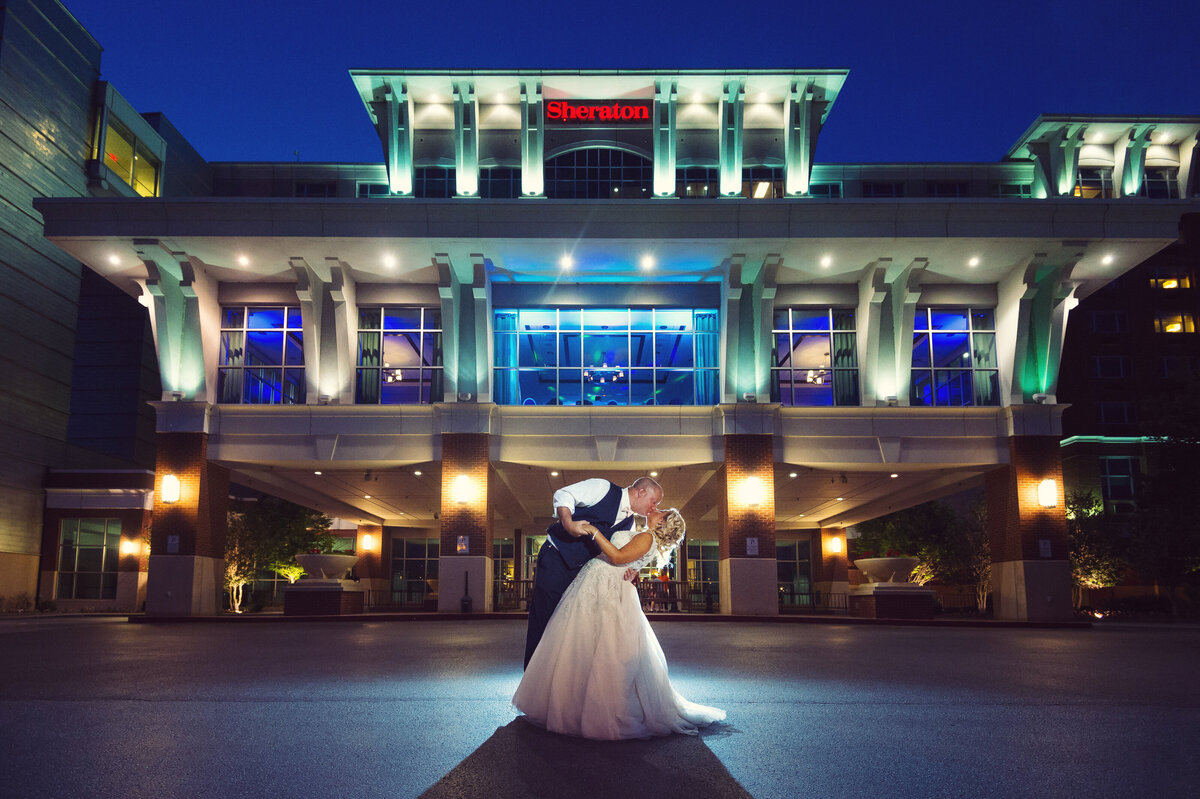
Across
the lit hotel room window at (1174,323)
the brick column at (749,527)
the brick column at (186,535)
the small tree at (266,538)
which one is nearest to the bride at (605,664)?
the brick column at (749,527)

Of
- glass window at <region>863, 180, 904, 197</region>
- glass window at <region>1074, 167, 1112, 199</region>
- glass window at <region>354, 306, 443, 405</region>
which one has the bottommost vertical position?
glass window at <region>354, 306, 443, 405</region>

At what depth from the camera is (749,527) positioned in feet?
86.0

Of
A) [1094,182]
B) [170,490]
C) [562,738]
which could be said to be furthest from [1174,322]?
[562,738]

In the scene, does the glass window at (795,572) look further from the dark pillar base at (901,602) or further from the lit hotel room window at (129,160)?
the lit hotel room window at (129,160)

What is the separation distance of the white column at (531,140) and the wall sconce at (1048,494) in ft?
58.4

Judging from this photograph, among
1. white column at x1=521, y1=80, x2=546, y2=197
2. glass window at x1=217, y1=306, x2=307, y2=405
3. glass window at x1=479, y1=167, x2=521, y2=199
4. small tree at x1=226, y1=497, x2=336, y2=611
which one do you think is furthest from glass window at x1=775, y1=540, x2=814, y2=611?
glass window at x1=217, y1=306, x2=307, y2=405

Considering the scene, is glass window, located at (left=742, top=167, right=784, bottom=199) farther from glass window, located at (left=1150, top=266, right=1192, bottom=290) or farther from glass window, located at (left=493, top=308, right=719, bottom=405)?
glass window, located at (left=1150, top=266, right=1192, bottom=290)

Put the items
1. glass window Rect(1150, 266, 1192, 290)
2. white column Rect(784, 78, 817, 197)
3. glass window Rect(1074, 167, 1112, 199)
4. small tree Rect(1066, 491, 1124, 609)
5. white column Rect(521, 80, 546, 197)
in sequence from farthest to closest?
1. glass window Rect(1150, 266, 1192, 290)
2. small tree Rect(1066, 491, 1124, 609)
3. glass window Rect(1074, 167, 1112, 199)
4. white column Rect(784, 78, 817, 197)
5. white column Rect(521, 80, 546, 197)

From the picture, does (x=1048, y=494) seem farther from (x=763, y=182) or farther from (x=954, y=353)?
(x=763, y=182)

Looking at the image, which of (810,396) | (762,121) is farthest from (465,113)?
(810,396)

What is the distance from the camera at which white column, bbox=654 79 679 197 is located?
3175 centimetres

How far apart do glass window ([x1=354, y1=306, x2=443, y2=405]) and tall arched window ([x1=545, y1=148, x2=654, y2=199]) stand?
768 cm

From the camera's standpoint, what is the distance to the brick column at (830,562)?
4331 cm

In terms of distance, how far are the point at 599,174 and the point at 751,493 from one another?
13296 mm
